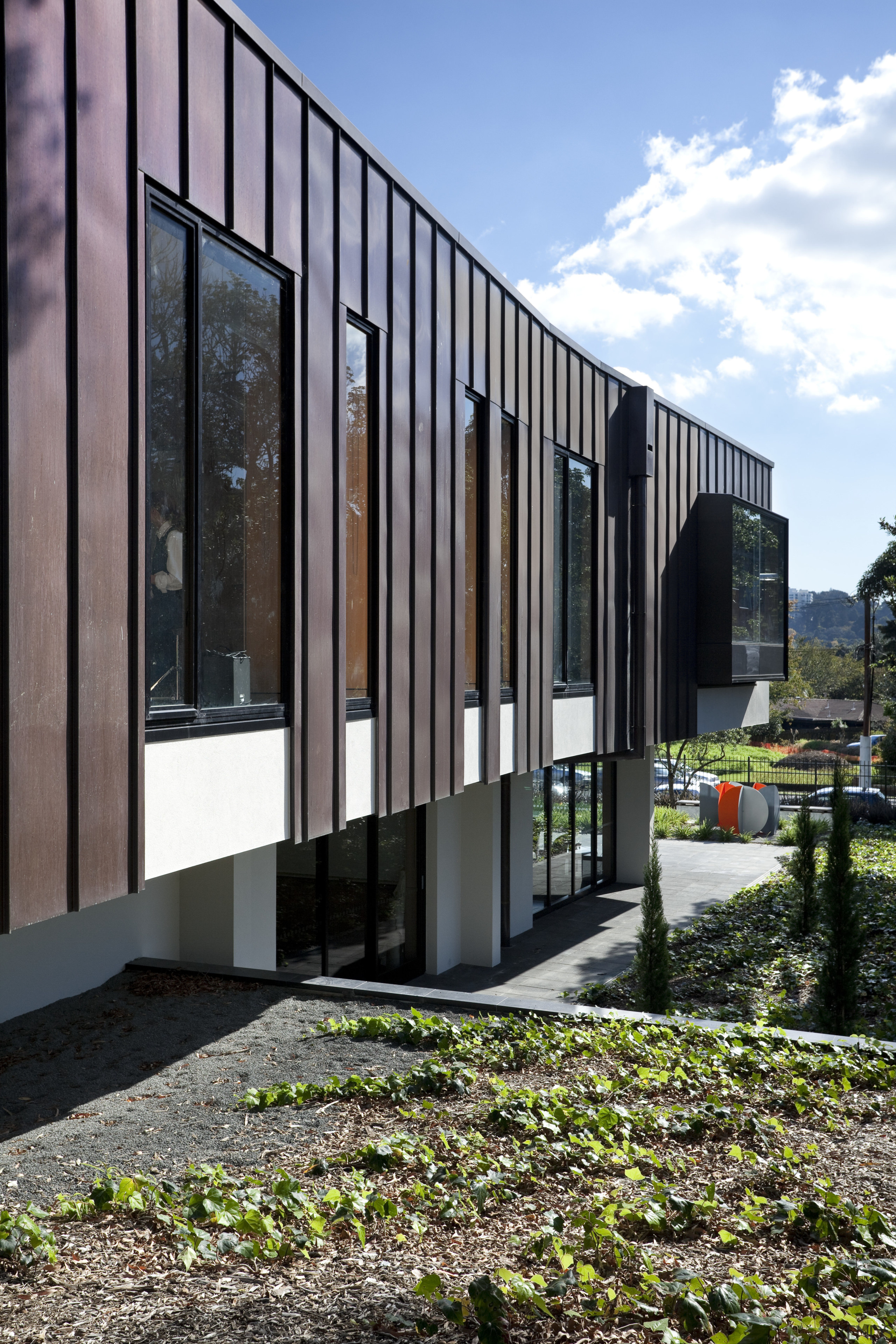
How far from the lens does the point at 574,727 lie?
520 inches

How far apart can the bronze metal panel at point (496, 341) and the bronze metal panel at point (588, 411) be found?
2909 millimetres

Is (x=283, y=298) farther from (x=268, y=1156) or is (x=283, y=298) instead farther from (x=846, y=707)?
(x=846, y=707)

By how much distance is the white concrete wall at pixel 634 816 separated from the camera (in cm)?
2012

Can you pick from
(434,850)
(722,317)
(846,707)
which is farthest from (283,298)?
(846,707)

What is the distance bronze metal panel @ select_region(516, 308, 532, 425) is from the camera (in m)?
11.3

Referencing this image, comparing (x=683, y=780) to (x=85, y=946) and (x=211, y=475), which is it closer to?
(x=85, y=946)

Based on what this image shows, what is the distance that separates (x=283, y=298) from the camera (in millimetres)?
6816

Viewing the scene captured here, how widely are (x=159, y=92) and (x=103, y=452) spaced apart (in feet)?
7.01

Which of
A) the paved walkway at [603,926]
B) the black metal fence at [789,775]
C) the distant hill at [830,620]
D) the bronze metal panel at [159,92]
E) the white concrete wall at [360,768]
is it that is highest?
the distant hill at [830,620]

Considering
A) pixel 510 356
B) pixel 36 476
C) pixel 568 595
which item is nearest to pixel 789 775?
pixel 568 595

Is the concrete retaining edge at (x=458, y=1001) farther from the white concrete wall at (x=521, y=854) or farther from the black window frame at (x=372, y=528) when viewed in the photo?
the white concrete wall at (x=521, y=854)

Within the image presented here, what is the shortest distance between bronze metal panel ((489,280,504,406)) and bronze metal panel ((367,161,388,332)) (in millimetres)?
2435

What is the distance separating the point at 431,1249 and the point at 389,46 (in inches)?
353

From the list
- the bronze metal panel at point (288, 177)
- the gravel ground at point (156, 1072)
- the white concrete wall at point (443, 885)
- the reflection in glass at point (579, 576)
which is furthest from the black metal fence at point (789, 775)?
the bronze metal panel at point (288, 177)
